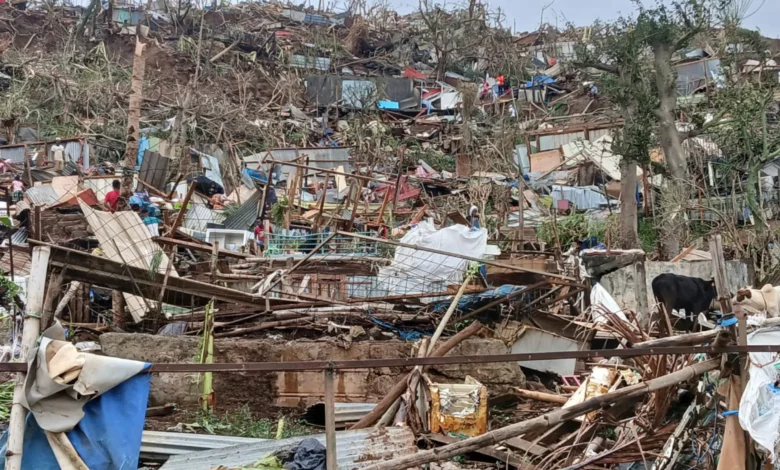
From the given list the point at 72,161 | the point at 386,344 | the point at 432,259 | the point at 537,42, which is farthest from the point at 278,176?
the point at 537,42

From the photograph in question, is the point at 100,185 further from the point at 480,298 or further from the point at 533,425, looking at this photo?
the point at 533,425

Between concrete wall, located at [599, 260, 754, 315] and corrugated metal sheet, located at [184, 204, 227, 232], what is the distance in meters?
7.74

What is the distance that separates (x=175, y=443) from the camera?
567 cm

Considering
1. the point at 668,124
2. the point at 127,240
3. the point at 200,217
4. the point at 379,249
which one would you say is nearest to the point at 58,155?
the point at 200,217

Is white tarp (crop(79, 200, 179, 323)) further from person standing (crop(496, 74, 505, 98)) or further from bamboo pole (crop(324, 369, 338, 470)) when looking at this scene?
person standing (crop(496, 74, 505, 98))

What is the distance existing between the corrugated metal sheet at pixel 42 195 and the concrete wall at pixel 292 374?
304 inches

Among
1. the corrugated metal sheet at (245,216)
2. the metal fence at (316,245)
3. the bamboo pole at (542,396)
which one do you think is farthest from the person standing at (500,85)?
the bamboo pole at (542,396)

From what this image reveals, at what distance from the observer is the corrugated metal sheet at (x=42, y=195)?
13.5 metres

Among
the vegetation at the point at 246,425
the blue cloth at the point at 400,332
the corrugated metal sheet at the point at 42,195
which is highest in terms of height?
the corrugated metal sheet at the point at 42,195

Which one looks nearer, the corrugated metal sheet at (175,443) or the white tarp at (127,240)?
the corrugated metal sheet at (175,443)

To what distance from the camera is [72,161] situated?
58.0 feet

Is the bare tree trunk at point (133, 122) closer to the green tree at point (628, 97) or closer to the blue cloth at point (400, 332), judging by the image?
the blue cloth at point (400, 332)

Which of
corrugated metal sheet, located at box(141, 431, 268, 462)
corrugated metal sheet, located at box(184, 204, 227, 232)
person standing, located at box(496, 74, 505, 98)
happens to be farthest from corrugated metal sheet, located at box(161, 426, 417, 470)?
person standing, located at box(496, 74, 505, 98)

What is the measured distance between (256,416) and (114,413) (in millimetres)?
3980
